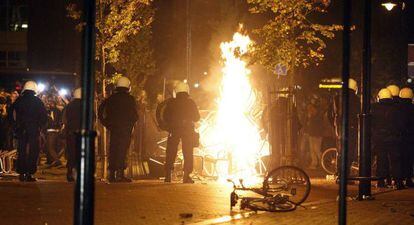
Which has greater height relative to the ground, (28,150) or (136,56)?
(136,56)

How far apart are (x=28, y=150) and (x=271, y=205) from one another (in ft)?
21.0

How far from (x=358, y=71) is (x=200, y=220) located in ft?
80.4

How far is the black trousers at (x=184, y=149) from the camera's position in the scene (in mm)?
15391

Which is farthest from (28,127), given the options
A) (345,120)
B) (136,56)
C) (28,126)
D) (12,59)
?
(12,59)

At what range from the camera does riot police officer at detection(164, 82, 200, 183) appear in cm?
1536

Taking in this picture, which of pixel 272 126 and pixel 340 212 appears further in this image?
pixel 272 126

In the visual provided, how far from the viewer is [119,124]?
15.0 metres

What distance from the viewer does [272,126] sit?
50.0 ft

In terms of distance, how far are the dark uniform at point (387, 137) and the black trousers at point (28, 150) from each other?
7.30m

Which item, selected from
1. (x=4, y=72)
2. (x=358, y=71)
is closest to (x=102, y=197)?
(x=358, y=71)

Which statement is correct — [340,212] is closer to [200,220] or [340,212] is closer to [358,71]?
[200,220]

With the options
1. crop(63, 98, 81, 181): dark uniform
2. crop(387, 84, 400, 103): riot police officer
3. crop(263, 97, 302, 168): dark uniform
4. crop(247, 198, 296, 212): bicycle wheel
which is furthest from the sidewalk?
crop(387, 84, 400, 103): riot police officer

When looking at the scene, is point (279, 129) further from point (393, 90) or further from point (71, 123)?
point (71, 123)

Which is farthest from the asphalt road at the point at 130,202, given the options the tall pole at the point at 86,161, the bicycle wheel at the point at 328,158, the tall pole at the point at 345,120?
the tall pole at the point at 86,161
